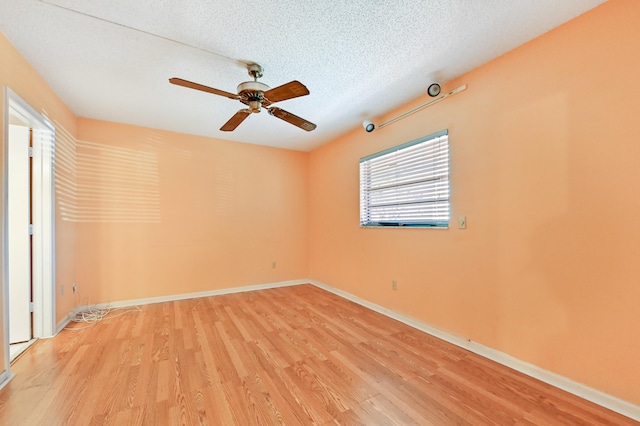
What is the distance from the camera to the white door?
8.35 feet

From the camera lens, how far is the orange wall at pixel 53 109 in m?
1.96

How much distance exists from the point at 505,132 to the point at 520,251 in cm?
99

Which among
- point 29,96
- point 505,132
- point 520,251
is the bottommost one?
point 520,251

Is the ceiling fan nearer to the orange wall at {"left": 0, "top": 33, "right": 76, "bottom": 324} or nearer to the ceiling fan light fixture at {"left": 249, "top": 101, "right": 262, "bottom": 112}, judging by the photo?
the ceiling fan light fixture at {"left": 249, "top": 101, "right": 262, "bottom": 112}

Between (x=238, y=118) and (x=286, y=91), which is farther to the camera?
(x=238, y=118)

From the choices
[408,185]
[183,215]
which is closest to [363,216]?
[408,185]

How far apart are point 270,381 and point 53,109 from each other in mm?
3448

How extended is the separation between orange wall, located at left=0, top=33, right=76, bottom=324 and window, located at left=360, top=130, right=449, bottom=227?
3485mm

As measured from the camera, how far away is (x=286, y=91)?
6.44ft

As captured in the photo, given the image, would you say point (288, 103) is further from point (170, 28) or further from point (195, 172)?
point (195, 172)

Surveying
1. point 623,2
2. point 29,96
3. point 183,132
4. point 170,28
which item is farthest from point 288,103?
point 623,2

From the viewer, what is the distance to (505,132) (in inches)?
86.2

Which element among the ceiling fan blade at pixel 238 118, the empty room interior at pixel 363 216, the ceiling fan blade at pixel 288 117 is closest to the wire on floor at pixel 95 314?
the empty room interior at pixel 363 216

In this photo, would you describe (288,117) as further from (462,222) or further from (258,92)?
(462,222)
